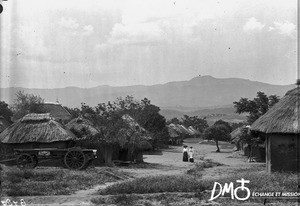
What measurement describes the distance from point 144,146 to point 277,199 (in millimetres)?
15165

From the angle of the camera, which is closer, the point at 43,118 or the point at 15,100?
the point at 43,118

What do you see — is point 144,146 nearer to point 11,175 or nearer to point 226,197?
point 11,175

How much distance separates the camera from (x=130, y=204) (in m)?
11.8

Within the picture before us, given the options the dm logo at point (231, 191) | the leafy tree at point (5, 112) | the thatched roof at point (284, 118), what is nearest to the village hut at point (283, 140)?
the thatched roof at point (284, 118)

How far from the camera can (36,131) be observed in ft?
75.8

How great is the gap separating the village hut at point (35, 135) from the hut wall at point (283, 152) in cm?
1059

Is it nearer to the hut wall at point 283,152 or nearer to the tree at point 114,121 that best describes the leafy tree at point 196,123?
the tree at point 114,121

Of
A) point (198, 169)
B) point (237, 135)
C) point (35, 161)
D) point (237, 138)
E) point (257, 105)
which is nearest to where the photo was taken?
point (35, 161)

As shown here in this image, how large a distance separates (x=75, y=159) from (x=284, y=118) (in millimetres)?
9591

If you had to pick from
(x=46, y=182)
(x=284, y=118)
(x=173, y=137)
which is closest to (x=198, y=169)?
(x=284, y=118)

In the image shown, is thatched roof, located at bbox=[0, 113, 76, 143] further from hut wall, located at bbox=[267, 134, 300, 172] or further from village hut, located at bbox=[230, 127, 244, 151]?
village hut, located at bbox=[230, 127, 244, 151]

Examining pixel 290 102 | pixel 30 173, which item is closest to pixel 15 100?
pixel 30 173

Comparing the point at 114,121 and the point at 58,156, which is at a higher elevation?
the point at 114,121

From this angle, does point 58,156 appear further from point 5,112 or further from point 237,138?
point 5,112
